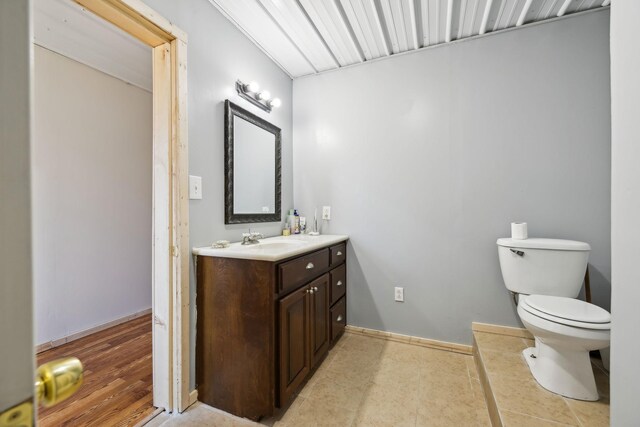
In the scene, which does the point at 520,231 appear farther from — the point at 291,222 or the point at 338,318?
the point at 291,222

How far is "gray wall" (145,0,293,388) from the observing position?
5.06 ft

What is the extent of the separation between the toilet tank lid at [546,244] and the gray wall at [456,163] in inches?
7.0

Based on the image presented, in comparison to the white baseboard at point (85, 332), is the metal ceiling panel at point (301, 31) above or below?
→ above

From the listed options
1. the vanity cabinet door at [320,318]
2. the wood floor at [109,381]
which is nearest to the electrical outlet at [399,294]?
the vanity cabinet door at [320,318]

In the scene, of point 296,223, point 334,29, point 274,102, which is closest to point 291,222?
point 296,223

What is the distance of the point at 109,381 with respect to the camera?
1.69m

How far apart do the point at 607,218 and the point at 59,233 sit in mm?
3931

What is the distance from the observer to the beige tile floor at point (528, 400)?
4.00ft

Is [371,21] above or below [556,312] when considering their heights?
above

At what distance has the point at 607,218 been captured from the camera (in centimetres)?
173

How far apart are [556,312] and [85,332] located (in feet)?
10.9

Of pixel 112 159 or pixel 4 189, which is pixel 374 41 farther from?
pixel 112 159

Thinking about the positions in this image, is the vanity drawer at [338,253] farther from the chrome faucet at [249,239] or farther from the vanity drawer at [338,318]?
the chrome faucet at [249,239]

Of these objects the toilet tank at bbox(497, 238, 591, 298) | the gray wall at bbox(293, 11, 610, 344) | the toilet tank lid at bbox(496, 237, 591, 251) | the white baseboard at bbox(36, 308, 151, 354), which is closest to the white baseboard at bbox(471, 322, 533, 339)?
the gray wall at bbox(293, 11, 610, 344)
